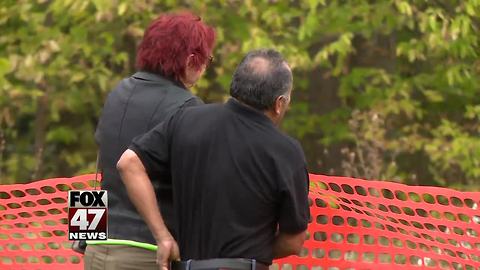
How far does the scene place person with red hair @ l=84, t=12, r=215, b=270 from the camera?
12.8 feet

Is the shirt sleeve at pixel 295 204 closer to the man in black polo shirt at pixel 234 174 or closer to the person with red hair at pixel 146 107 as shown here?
the man in black polo shirt at pixel 234 174

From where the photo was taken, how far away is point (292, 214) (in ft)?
11.9

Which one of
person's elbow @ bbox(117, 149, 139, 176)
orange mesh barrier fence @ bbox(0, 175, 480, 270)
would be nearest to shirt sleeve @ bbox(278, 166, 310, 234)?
person's elbow @ bbox(117, 149, 139, 176)

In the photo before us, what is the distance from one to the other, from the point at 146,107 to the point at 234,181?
49 centimetres

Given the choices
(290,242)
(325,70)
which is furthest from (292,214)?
(325,70)

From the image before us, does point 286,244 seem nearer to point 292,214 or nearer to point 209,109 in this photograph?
point 292,214

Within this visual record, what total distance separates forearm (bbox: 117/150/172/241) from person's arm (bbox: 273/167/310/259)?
36cm

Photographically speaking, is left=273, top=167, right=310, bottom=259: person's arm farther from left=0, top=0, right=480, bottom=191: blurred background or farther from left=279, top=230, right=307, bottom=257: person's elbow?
left=0, top=0, right=480, bottom=191: blurred background

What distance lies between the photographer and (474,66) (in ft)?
31.1

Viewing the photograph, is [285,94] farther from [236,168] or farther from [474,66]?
[474,66]

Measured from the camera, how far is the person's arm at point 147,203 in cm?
370

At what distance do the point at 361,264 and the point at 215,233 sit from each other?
1.70 meters

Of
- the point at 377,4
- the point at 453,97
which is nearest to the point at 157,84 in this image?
the point at 377,4

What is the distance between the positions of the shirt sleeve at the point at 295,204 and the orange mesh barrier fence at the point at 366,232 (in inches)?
52.5
